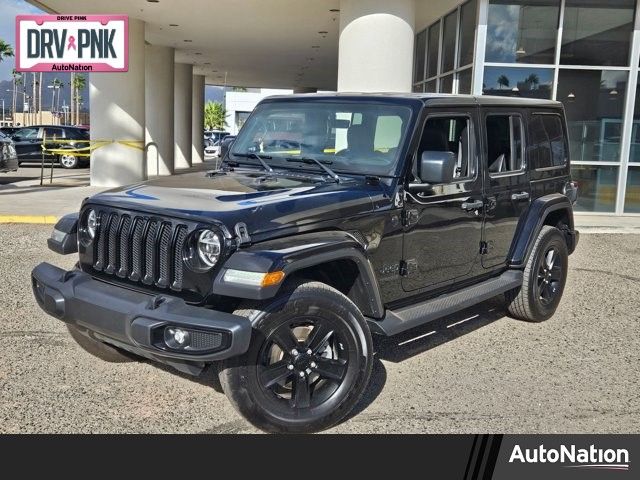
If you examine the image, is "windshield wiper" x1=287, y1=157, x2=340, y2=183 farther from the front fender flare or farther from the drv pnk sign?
the drv pnk sign

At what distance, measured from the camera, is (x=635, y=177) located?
11.8m

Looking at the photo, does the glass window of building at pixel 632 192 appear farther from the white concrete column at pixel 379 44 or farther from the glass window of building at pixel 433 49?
the glass window of building at pixel 433 49

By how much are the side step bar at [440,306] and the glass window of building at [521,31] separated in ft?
24.4

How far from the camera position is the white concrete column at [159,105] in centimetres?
2239

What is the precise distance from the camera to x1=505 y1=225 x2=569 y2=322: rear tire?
5.59 m

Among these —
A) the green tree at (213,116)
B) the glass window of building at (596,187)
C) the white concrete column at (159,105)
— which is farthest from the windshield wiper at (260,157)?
the green tree at (213,116)

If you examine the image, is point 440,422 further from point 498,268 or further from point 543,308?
point 543,308

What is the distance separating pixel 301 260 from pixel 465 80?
33.0 ft

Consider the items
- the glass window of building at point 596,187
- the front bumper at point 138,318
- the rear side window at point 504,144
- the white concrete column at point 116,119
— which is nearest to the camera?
the front bumper at point 138,318

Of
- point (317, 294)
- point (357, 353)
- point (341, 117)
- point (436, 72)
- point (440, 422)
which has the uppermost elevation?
point (436, 72)

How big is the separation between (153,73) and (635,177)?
16243 millimetres

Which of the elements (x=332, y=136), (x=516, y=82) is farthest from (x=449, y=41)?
(x=332, y=136)

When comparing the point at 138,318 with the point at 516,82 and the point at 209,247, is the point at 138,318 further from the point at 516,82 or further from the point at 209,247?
the point at 516,82

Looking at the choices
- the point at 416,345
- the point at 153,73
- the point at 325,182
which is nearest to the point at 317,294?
the point at 325,182
